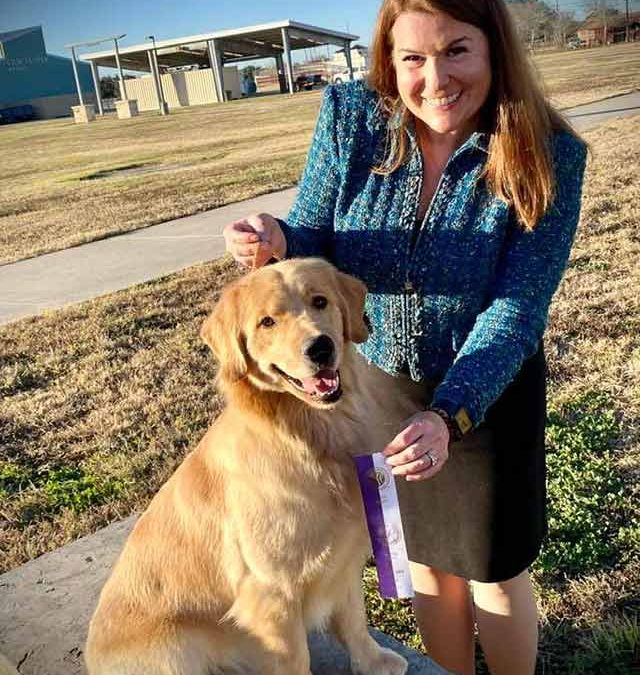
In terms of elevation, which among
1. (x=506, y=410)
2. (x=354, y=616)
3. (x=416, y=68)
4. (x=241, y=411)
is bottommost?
(x=354, y=616)

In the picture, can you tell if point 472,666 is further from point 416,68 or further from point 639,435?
point 416,68

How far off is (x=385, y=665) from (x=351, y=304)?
4.11 ft

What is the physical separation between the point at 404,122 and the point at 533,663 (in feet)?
5.86

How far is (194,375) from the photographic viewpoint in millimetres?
5301

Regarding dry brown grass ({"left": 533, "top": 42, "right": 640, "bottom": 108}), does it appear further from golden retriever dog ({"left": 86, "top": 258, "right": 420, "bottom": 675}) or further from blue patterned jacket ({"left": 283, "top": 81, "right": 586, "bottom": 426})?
golden retriever dog ({"left": 86, "top": 258, "right": 420, "bottom": 675})

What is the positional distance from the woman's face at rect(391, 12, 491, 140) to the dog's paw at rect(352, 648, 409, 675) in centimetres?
168

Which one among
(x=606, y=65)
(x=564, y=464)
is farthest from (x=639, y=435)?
(x=606, y=65)

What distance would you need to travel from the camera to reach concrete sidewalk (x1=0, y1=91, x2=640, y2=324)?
7.48m

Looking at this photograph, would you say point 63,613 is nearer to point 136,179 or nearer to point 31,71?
point 136,179

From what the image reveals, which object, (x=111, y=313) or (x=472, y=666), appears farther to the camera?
(x=111, y=313)

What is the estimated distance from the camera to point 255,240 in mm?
2184

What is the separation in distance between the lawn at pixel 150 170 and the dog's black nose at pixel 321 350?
3.48 feet

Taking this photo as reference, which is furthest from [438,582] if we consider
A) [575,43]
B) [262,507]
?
[575,43]

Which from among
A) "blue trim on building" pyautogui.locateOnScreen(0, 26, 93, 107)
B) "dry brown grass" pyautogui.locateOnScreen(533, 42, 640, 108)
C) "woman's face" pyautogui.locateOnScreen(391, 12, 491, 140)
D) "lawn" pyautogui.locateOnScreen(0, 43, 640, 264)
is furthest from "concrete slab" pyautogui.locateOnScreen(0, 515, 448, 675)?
"blue trim on building" pyautogui.locateOnScreen(0, 26, 93, 107)
